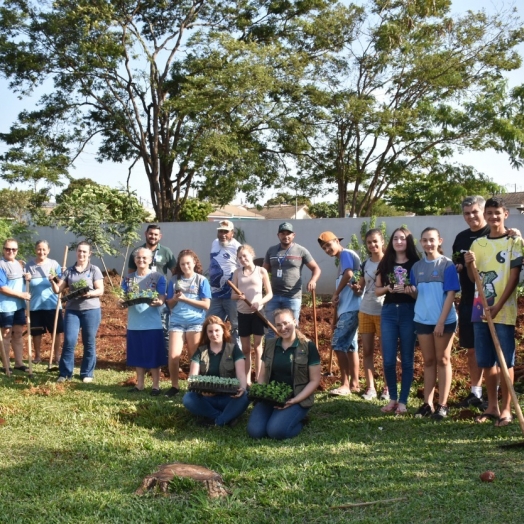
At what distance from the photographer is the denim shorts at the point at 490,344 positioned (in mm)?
5855

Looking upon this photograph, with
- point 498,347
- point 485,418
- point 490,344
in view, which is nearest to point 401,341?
point 490,344

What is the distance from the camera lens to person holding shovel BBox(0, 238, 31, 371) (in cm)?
884

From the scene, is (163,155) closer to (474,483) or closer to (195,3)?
(195,3)

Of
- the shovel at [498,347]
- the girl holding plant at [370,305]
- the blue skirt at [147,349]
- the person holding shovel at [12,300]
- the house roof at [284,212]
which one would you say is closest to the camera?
the shovel at [498,347]

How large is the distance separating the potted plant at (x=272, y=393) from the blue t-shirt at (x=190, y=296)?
177 cm

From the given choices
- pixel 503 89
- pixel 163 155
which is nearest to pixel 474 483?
pixel 503 89

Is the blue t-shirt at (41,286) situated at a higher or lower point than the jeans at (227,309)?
higher

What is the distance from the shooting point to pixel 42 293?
9406 mm

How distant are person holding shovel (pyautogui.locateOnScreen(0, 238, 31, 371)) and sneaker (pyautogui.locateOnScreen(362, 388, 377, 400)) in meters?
4.60

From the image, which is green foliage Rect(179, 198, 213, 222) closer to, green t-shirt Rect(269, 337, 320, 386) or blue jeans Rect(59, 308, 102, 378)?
blue jeans Rect(59, 308, 102, 378)

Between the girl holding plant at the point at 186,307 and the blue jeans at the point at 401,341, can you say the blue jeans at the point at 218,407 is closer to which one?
the girl holding plant at the point at 186,307

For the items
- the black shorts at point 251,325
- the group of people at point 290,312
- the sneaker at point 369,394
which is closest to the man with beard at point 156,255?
the group of people at point 290,312

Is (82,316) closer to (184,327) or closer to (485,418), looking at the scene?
(184,327)

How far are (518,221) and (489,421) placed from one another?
9.68 meters
